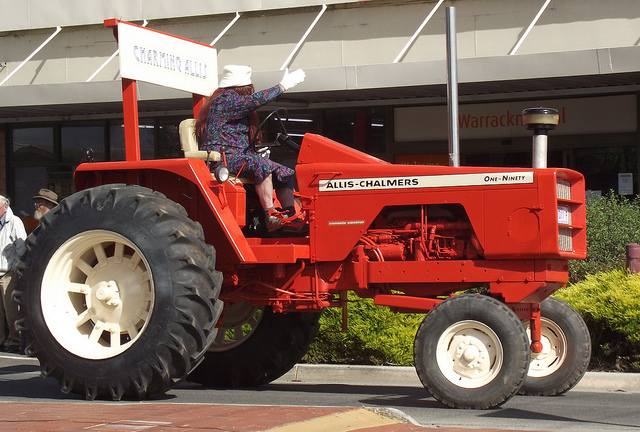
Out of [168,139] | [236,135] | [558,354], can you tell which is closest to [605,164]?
[168,139]

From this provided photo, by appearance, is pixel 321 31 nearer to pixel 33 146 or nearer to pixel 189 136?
pixel 33 146

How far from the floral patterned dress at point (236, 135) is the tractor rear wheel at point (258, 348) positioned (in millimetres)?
1283

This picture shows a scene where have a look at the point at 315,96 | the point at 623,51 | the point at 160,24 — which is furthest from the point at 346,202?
the point at 160,24

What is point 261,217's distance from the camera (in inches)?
295

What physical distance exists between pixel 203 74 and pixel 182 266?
2407 mm

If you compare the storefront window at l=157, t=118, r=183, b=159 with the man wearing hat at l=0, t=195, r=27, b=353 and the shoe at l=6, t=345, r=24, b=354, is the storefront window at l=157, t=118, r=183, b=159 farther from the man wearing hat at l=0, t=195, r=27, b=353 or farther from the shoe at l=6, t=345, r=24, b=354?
the shoe at l=6, t=345, r=24, b=354

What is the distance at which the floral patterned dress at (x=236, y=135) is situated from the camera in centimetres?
721

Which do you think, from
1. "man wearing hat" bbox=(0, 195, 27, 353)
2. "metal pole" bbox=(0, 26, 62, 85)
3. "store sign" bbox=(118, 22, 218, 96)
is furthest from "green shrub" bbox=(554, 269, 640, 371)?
"metal pole" bbox=(0, 26, 62, 85)

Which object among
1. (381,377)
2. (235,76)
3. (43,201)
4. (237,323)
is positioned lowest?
(381,377)

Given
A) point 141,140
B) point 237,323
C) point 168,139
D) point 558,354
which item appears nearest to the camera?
point 558,354

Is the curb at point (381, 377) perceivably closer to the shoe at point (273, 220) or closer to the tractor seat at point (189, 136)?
the shoe at point (273, 220)

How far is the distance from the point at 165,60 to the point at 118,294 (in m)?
2.01

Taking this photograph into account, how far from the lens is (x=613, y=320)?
8422 millimetres

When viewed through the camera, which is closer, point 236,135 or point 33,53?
point 236,135
